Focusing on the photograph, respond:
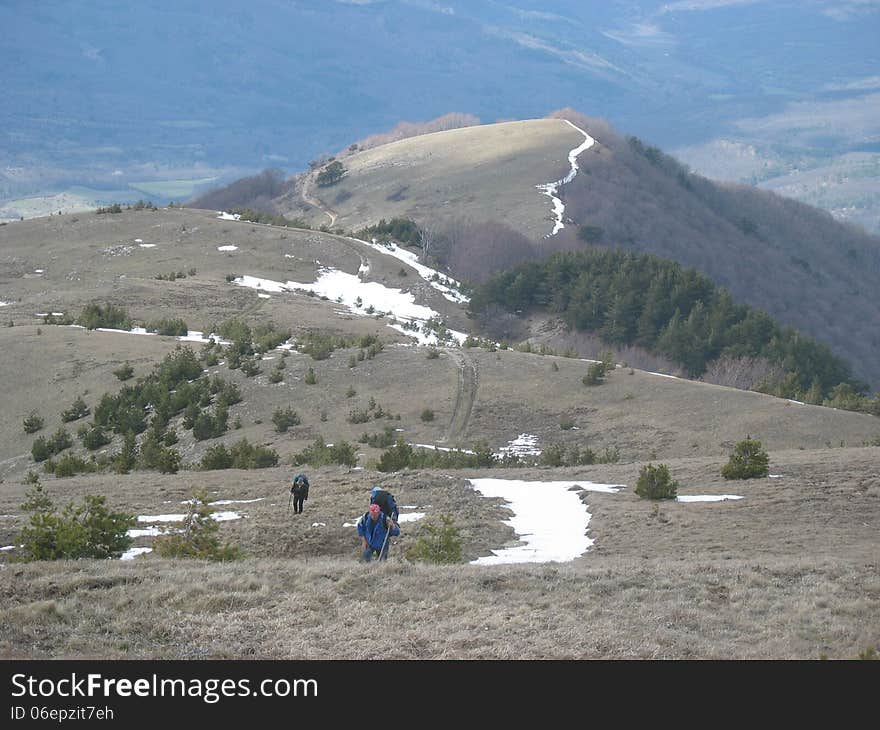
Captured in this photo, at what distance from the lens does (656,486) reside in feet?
57.1

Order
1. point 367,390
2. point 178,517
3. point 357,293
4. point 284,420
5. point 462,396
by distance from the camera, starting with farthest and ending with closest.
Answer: point 357,293 → point 367,390 → point 462,396 → point 284,420 → point 178,517

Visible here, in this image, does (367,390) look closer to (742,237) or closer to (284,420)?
(284,420)

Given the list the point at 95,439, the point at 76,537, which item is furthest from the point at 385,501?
the point at 95,439

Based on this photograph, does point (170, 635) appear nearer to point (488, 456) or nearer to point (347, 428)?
point (488, 456)

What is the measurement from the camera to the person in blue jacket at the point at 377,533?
12.4 m

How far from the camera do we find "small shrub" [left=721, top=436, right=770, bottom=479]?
1859 cm

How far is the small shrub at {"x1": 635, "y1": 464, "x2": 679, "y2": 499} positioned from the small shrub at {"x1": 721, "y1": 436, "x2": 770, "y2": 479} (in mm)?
Result: 1720

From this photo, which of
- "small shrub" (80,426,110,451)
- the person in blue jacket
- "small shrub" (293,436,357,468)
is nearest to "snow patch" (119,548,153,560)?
the person in blue jacket

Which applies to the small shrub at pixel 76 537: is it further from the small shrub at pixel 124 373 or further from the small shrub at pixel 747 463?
the small shrub at pixel 124 373

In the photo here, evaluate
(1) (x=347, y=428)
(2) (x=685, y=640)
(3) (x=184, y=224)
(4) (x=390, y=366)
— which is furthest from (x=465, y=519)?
(3) (x=184, y=224)

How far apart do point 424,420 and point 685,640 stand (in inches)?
859

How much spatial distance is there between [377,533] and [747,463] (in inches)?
342

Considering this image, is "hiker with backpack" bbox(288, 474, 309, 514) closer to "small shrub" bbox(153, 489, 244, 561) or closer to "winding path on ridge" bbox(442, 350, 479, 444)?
"small shrub" bbox(153, 489, 244, 561)

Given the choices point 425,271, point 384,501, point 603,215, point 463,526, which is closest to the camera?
point 384,501
